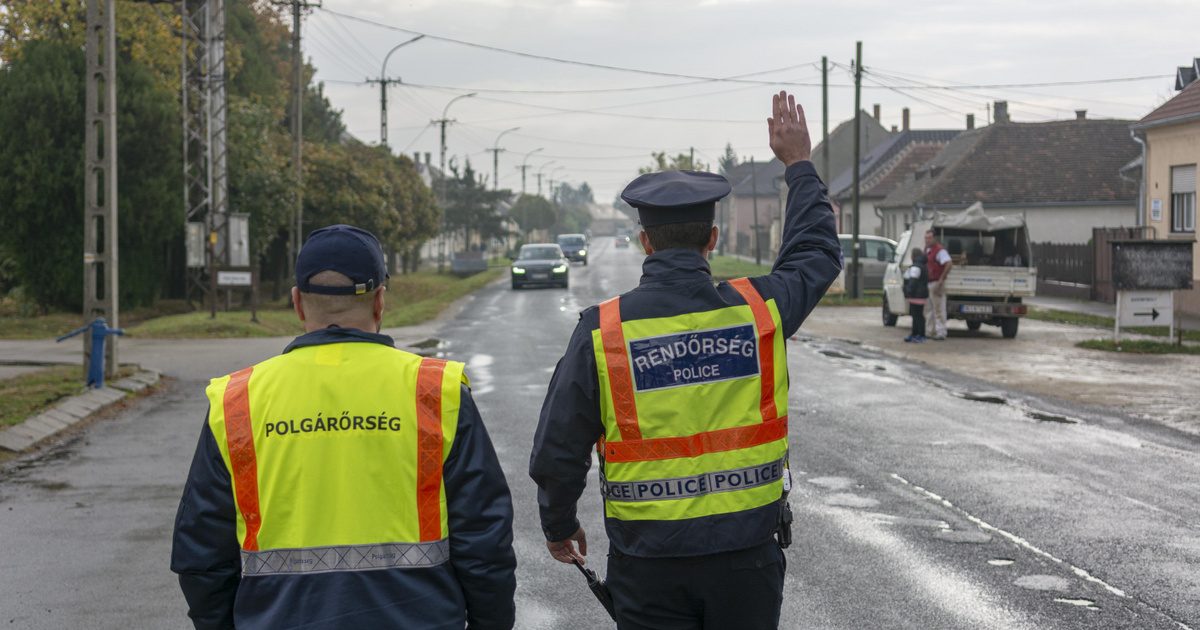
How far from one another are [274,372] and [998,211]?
50106 mm

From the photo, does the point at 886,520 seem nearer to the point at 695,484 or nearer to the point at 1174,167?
the point at 695,484

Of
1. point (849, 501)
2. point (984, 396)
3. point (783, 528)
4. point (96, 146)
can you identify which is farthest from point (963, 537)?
point (96, 146)

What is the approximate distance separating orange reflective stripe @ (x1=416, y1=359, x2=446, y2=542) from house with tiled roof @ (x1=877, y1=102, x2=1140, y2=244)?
46.7 m

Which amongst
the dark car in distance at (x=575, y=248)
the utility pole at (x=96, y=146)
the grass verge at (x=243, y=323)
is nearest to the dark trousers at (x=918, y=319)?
the grass verge at (x=243, y=323)

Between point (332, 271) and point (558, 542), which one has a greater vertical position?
point (332, 271)

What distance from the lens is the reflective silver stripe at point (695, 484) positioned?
3.73 m

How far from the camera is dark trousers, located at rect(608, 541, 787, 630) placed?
3.67m

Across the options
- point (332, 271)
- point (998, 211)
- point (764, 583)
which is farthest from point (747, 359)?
point (998, 211)

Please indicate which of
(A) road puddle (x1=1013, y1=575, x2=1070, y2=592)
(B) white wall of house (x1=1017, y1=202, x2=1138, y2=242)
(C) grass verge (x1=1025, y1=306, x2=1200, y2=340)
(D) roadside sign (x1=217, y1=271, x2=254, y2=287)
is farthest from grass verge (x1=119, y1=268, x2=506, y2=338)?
(B) white wall of house (x1=1017, y1=202, x2=1138, y2=242)

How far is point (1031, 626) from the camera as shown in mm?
6191

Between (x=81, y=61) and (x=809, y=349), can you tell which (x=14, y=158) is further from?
(x=809, y=349)

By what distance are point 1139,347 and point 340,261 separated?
20.4m

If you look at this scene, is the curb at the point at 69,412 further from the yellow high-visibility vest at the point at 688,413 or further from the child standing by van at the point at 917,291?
the child standing by van at the point at 917,291

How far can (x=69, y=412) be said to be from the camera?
14.4 metres
